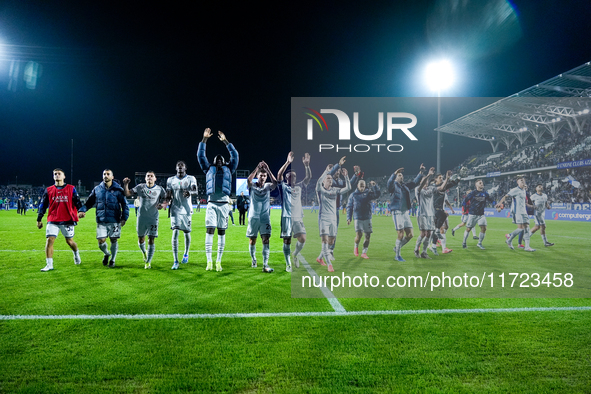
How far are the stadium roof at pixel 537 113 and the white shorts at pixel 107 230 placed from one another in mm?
30297

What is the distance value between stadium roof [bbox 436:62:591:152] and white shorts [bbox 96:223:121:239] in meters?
30.3

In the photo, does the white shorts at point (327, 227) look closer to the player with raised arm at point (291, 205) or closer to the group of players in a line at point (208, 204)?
the group of players in a line at point (208, 204)

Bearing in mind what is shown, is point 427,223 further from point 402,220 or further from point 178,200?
point 178,200

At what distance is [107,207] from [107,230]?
1.76 feet

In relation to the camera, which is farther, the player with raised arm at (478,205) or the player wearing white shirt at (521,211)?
the player with raised arm at (478,205)

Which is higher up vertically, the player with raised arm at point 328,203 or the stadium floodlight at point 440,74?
the stadium floodlight at point 440,74

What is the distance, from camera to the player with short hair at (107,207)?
316 inches

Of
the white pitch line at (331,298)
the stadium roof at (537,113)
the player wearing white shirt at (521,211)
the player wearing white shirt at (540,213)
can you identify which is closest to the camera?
the white pitch line at (331,298)

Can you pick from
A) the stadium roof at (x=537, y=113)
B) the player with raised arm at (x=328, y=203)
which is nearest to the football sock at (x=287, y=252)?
the player with raised arm at (x=328, y=203)

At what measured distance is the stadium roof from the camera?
27.9 meters

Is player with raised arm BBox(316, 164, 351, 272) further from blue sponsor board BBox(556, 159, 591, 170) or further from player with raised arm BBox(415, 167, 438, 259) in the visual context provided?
blue sponsor board BBox(556, 159, 591, 170)

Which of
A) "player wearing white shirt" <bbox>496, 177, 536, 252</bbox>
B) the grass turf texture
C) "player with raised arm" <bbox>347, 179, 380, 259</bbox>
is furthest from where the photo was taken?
"player wearing white shirt" <bbox>496, 177, 536, 252</bbox>

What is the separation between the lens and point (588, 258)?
9.75 m

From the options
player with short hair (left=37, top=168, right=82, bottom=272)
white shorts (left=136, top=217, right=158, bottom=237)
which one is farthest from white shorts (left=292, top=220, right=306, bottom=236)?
player with short hair (left=37, top=168, right=82, bottom=272)
